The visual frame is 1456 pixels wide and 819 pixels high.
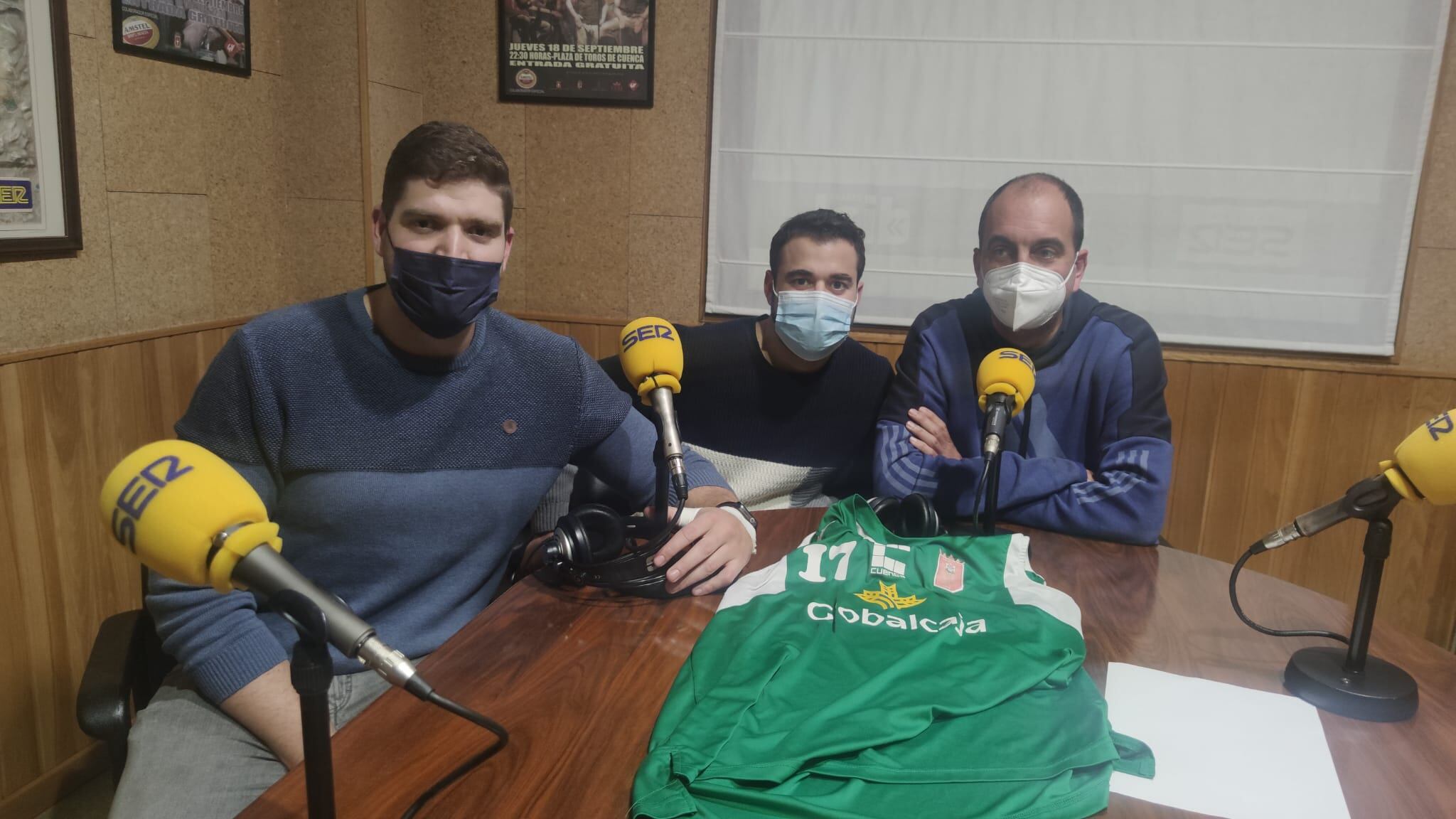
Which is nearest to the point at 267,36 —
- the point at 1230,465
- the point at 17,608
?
the point at 17,608

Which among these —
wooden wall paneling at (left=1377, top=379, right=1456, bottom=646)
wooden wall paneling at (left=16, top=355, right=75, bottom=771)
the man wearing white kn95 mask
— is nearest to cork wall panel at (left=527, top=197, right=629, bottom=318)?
the man wearing white kn95 mask

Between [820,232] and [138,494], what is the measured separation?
69.3 inches

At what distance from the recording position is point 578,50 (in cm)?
336

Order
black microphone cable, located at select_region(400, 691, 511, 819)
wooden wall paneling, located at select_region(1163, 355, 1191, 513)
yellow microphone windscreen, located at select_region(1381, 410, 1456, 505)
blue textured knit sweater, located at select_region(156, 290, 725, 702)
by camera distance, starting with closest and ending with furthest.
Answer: black microphone cable, located at select_region(400, 691, 511, 819), yellow microphone windscreen, located at select_region(1381, 410, 1456, 505), blue textured knit sweater, located at select_region(156, 290, 725, 702), wooden wall paneling, located at select_region(1163, 355, 1191, 513)

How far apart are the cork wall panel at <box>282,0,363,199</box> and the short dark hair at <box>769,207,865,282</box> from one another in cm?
172

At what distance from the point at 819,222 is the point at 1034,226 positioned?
0.51 metres

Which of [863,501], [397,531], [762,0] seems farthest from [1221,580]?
[762,0]

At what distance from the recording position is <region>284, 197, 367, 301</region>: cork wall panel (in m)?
3.30

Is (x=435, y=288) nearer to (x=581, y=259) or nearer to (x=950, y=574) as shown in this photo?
(x=950, y=574)

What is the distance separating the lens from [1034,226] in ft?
7.40

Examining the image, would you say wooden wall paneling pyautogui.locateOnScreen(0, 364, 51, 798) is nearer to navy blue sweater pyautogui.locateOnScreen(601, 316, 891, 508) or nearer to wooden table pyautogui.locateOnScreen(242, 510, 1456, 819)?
navy blue sweater pyautogui.locateOnScreen(601, 316, 891, 508)

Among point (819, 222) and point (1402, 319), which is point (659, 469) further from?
point (1402, 319)

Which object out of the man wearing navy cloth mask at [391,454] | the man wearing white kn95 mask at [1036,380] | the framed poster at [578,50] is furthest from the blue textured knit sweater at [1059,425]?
the framed poster at [578,50]

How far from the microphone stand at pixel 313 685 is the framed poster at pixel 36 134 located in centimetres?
202
